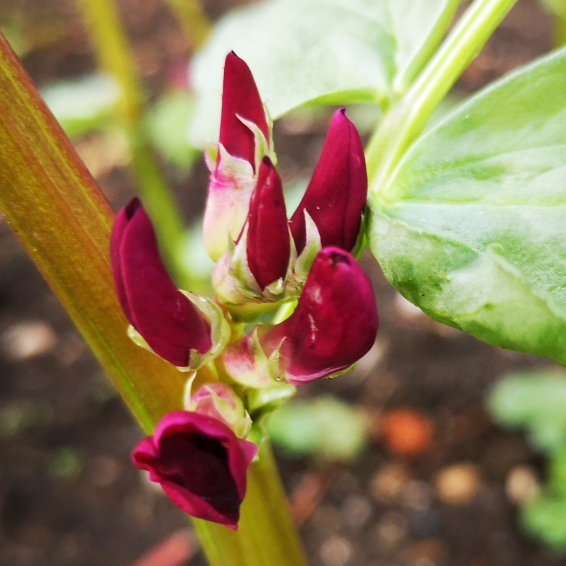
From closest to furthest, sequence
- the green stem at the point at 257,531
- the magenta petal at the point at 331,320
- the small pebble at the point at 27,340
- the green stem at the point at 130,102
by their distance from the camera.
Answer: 1. the magenta petal at the point at 331,320
2. the green stem at the point at 257,531
3. the green stem at the point at 130,102
4. the small pebble at the point at 27,340

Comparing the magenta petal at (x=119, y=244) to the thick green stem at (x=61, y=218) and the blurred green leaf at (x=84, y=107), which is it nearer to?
the thick green stem at (x=61, y=218)

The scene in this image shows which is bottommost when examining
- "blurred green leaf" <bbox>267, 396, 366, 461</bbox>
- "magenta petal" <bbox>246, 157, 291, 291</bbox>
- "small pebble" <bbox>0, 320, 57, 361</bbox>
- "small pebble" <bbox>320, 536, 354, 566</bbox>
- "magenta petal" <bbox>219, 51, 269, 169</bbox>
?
"small pebble" <bbox>320, 536, 354, 566</bbox>

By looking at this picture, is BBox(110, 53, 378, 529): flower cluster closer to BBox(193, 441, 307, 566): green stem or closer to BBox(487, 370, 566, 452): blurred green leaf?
BBox(193, 441, 307, 566): green stem

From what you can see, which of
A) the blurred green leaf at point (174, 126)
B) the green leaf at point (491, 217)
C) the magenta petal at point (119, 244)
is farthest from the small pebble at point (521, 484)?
the magenta petal at point (119, 244)

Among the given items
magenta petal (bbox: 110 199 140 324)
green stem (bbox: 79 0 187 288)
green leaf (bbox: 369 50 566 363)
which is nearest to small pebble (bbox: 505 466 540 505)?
green stem (bbox: 79 0 187 288)

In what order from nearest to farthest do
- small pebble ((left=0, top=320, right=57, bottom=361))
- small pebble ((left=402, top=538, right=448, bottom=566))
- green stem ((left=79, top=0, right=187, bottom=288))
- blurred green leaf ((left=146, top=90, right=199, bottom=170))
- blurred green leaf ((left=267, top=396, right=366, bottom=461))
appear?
green stem ((left=79, top=0, right=187, bottom=288)) < small pebble ((left=402, top=538, right=448, bottom=566)) < blurred green leaf ((left=267, top=396, right=366, bottom=461)) < blurred green leaf ((left=146, top=90, right=199, bottom=170)) < small pebble ((left=0, top=320, right=57, bottom=361))
